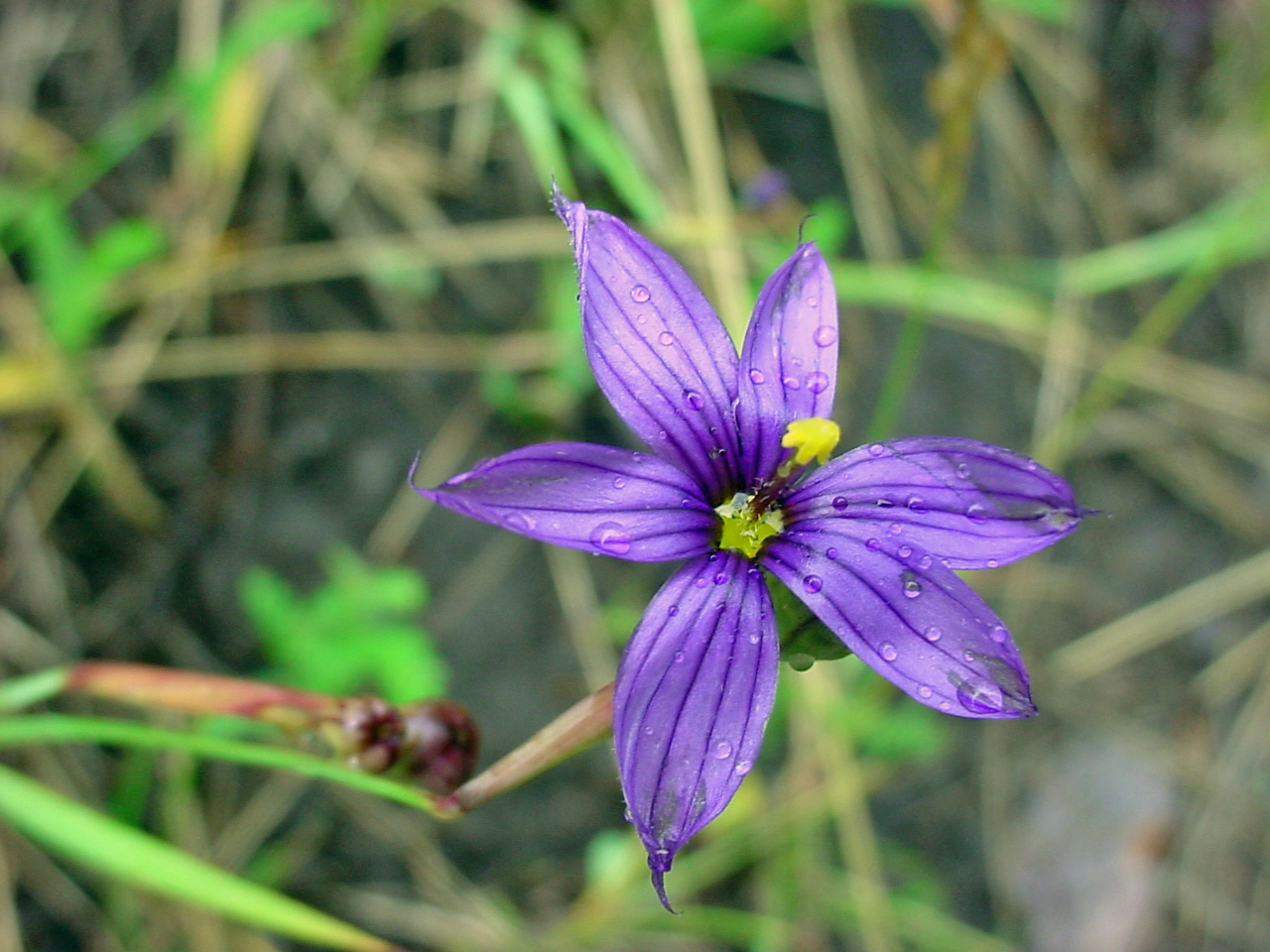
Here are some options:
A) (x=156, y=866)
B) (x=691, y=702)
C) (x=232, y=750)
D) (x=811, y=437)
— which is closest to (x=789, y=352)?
(x=811, y=437)

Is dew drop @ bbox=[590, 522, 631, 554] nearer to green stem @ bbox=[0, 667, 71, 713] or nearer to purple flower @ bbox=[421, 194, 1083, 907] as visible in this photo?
purple flower @ bbox=[421, 194, 1083, 907]

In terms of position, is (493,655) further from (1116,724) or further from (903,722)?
(1116,724)

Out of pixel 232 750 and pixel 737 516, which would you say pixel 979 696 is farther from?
pixel 232 750

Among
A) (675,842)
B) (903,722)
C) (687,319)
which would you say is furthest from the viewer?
(903,722)

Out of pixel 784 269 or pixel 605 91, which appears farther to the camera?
pixel 605 91

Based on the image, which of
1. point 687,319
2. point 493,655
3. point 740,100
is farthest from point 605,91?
point 687,319

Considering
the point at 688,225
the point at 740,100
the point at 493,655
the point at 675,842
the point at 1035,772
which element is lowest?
the point at 1035,772

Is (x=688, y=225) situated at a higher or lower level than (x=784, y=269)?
lower

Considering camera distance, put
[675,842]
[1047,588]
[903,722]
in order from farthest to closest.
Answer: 1. [1047,588]
2. [903,722]
3. [675,842]
